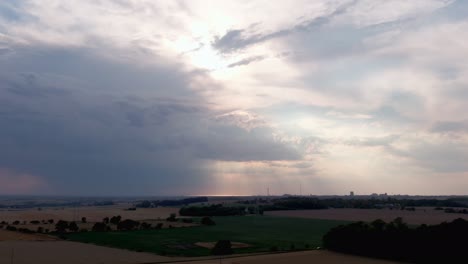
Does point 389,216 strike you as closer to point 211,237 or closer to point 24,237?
point 211,237

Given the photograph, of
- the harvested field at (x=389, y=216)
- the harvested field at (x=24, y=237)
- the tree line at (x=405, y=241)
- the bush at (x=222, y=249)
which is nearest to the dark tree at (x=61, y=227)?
the harvested field at (x=24, y=237)

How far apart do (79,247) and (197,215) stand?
7201 cm

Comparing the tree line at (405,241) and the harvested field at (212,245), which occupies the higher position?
the tree line at (405,241)

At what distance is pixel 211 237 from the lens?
79750 mm

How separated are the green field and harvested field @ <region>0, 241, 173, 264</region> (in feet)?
12.8

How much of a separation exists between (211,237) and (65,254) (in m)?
27.2

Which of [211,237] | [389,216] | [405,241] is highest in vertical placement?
[389,216]

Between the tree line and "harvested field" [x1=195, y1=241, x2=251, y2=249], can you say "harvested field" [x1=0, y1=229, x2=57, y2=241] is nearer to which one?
"harvested field" [x1=195, y1=241, x2=251, y2=249]

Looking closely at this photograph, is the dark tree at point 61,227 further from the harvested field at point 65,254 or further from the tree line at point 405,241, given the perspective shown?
the tree line at point 405,241

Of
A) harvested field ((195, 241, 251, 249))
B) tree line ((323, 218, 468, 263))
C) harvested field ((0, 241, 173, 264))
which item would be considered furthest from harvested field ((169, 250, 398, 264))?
harvested field ((195, 241, 251, 249))

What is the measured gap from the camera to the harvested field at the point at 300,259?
52531 mm

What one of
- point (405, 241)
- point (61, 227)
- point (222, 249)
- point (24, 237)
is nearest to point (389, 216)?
point (405, 241)

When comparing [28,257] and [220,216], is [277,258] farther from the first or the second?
[220,216]

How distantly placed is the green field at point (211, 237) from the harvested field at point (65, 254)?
3916 mm
